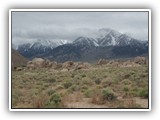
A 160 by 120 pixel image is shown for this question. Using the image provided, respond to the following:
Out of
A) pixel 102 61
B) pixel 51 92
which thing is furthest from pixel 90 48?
pixel 51 92

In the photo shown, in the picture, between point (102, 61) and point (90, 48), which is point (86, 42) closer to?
point (90, 48)

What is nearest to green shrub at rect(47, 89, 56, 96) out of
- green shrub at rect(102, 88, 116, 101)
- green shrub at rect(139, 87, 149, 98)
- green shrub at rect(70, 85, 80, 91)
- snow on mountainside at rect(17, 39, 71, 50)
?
green shrub at rect(70, 85, 80, 91)

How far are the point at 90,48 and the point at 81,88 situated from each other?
64 cm

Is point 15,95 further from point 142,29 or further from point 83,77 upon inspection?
point 142,29

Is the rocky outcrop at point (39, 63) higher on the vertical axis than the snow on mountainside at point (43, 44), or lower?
lower

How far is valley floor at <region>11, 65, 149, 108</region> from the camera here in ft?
49.2

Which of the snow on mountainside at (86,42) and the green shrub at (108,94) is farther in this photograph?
Result: the snow on mountainside at (86,42)

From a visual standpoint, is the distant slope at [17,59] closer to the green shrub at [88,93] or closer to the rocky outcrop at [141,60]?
the green shrub at [88,93]

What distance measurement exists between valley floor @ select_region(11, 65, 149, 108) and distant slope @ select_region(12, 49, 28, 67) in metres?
0.13

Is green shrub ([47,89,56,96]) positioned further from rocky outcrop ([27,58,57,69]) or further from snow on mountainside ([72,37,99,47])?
snow on mountainside ([72,37,99,47])

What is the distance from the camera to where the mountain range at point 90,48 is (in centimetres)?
1504

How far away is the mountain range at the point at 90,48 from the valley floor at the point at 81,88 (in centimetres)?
20

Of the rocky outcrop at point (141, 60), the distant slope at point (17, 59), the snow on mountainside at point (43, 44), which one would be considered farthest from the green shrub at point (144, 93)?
the distant slope at point (17, 59)

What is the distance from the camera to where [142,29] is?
49.3 ft
